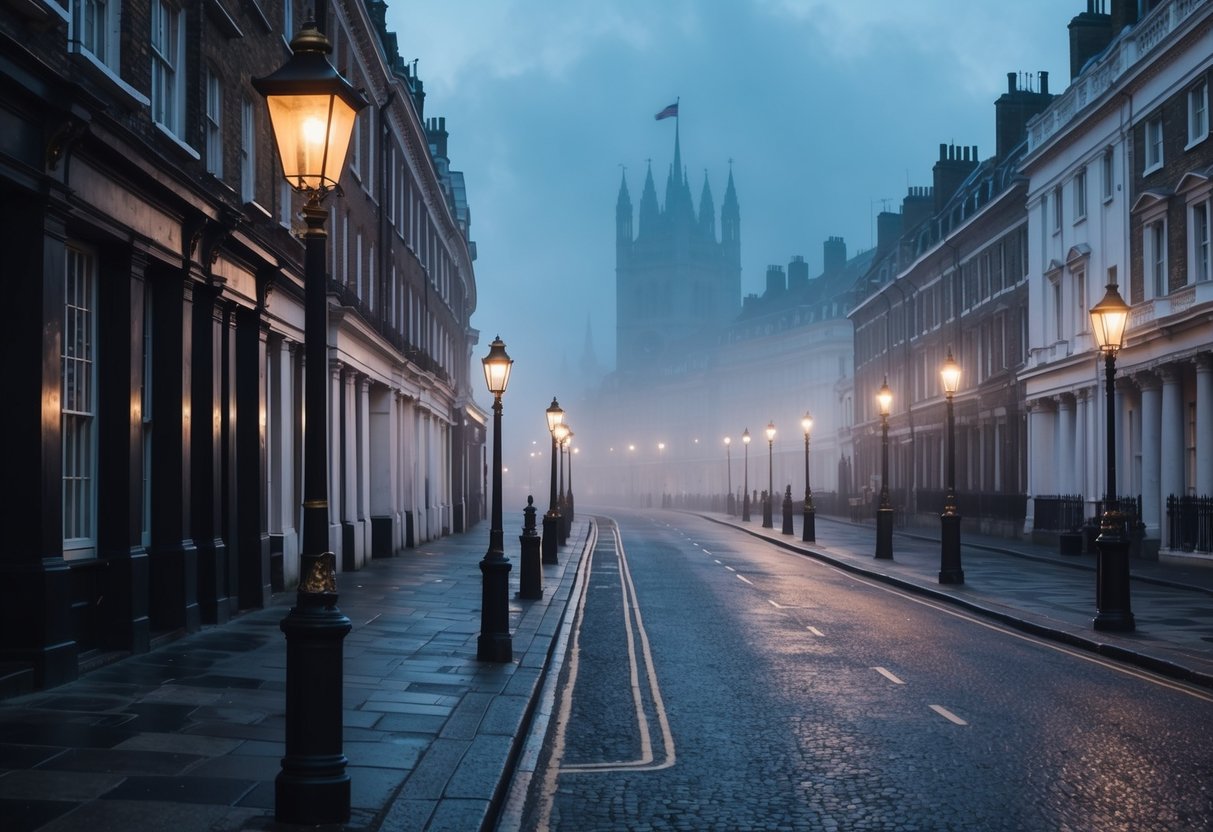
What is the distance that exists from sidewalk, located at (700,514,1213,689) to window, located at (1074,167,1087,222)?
33.8 feet

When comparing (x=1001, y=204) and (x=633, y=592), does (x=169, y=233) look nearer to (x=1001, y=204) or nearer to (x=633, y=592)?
(x=633, y=592)

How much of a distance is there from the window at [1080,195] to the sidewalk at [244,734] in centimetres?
3074

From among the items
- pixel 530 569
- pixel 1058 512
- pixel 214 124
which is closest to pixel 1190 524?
pixel 1058 512

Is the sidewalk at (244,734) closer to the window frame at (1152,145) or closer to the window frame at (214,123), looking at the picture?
the window frame at (214,123)

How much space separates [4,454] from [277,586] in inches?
420

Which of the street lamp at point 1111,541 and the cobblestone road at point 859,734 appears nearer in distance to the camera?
the cobblestone road at point 859,734

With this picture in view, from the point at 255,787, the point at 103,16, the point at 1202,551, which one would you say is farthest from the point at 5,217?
the point at 1202,551

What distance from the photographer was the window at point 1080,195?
136 ft

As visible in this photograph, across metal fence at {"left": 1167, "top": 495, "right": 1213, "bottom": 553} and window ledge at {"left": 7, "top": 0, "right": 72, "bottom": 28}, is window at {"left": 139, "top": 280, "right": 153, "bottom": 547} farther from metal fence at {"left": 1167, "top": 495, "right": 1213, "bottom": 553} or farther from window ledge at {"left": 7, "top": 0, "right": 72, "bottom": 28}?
metal fence at {"left": 1167, "top": 495, "right": 1213, "bottom": 553}

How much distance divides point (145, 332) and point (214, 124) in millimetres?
4421

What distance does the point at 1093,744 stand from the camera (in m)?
10.1

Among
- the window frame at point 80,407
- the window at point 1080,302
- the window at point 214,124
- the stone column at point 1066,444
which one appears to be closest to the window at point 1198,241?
the window at point 1080,302

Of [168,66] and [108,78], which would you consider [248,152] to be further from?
[108,78]

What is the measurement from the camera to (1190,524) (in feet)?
105
